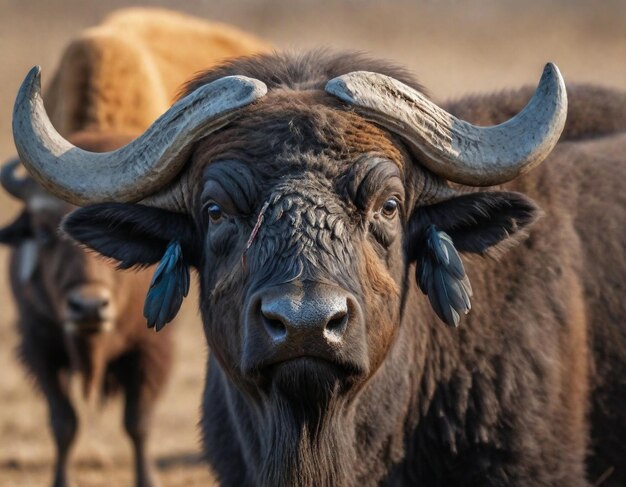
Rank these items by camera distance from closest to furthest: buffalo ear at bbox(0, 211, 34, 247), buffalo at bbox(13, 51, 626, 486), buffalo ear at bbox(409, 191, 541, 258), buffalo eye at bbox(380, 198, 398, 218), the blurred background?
buffalo at bbox(13, 51, 626, 486), buffalo eye at bbox(380, 198, 398, 218), buffalo ear at bbox(409, 191, 541, 258), buffalo ear at bbox(0, 211, 34, 247), the blurred background

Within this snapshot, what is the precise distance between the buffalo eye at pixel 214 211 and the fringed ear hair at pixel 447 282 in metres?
0.86

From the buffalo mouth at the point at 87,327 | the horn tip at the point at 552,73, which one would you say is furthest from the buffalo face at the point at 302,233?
the buffalo mouth at the point at 87,327

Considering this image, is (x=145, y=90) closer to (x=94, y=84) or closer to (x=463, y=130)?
(x=94, y=84)

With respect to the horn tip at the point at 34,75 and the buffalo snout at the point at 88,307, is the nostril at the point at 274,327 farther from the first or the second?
the buffalo snout at the point at 88,307

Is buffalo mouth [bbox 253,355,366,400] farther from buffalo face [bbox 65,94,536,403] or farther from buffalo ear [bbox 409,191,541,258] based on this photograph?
buffalo ear [bbox 409,191,541,258]

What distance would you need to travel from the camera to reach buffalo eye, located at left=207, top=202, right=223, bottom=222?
4.66m

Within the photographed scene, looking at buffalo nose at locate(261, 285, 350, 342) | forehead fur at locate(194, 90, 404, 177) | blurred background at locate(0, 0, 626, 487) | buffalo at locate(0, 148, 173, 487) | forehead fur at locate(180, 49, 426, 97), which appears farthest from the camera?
blurred background at locate(0, 0, 626, 487)

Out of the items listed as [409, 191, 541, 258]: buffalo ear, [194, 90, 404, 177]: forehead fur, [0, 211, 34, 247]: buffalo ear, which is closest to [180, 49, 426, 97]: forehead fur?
[194, 90, 404, 177]: forehead fur

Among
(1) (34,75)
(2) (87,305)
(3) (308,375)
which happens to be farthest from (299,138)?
(2) (87,305)

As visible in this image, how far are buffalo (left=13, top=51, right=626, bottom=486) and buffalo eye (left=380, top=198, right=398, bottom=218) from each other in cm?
2

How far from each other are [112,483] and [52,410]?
74 centimetres

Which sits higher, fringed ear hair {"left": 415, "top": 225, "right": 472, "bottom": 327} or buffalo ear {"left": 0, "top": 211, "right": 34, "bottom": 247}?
fringed ear hair {"left": 415, "top": 225, "right": 472, "bottom": 327}

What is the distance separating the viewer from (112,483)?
8.89 m

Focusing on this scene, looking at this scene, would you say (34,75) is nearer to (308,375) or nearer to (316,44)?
(308,375)
